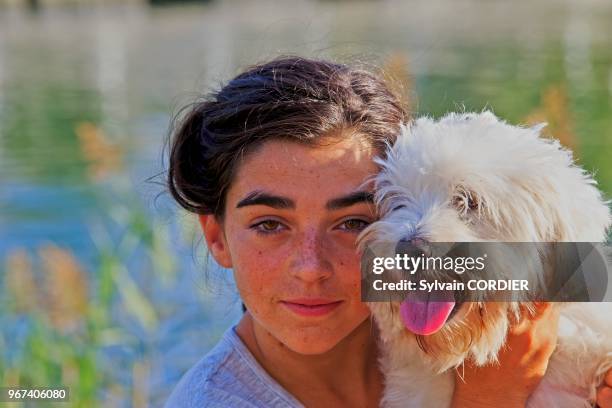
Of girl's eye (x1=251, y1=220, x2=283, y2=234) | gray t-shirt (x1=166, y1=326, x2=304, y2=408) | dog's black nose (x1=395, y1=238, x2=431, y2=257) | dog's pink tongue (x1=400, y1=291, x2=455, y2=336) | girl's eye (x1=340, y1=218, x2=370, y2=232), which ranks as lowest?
gray t-shirt (x1=166, y1=326, x2=304, y2=408)

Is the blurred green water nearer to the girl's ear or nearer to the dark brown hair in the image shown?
the dark brown hair

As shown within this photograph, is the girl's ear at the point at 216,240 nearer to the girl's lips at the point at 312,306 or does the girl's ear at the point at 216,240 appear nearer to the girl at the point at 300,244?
the girl at the point at 300,244

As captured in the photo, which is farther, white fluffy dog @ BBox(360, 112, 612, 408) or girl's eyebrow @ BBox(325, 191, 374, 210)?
girl's eyebrow @ BBox(325, 191, 374, 210)

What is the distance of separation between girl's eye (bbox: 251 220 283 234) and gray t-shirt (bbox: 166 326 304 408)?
382 millimetres

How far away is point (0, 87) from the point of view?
61.9 feet

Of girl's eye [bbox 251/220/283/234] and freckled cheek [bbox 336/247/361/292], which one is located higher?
girl's eye [bbox 251/220/283/234]

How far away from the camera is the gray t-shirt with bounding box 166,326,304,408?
281 cm

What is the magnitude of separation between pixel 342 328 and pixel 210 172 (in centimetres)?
66

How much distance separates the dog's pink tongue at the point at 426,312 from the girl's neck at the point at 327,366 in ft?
1.25

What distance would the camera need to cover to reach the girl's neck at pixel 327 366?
303 cm

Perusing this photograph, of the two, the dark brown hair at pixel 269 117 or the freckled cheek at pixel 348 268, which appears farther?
the dark brown hair at pixel 269 117

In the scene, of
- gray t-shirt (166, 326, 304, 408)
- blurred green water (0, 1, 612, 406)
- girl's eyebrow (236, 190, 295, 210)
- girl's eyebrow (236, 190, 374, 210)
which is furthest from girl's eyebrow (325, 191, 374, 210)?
blurred green water (0, 1, 612, 406)

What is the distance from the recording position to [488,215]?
8.73ft

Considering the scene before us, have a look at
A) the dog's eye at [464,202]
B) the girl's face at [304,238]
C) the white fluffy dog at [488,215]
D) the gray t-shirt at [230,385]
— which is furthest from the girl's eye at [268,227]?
the dog's eye at [464,202]
